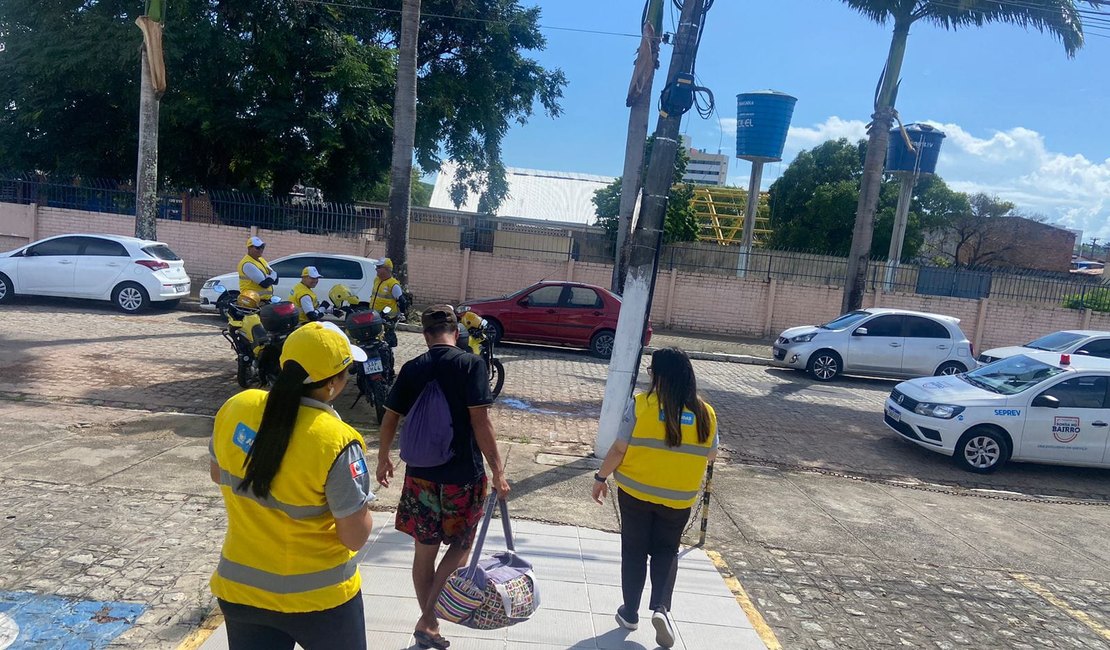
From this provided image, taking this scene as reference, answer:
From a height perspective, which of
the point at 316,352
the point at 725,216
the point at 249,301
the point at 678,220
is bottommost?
the point at 249,301

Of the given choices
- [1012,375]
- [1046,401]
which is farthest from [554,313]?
[1046,401]

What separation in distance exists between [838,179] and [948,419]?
89.5ft

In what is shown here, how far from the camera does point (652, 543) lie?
12.5ft

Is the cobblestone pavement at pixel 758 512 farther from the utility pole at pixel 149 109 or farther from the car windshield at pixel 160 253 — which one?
the utility pole at pixel 149 109

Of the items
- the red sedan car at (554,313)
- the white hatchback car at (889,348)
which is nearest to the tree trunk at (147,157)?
the red sedan car at (554,313)

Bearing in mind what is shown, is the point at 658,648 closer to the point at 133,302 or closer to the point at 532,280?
A: the point at 133,302

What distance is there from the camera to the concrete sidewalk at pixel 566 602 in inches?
148

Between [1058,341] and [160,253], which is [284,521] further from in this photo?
[1058,341]

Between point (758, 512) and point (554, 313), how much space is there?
7864 mm

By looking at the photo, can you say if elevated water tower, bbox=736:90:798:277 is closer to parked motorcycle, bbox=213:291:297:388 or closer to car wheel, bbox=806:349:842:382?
car wheel, bbox=806:349:842:382

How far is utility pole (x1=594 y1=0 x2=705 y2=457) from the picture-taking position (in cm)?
707

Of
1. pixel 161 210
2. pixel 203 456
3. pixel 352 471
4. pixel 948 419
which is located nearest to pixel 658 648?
pixel 352 471

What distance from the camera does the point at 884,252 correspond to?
3259 centimetres

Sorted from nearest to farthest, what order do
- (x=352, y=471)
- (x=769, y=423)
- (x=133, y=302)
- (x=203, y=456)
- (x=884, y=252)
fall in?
(x=352, y=471), (x=203, y=456), (x=769, y=423), (x=133, y=302), (x=884, y=252)
